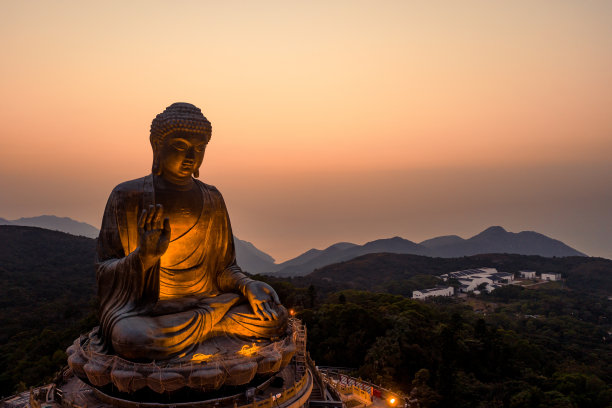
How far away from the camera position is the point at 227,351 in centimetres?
788

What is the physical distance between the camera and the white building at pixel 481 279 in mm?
51344

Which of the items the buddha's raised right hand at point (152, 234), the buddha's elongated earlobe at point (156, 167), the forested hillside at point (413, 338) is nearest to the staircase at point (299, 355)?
the buddha's raised right hand at point (152, 234)

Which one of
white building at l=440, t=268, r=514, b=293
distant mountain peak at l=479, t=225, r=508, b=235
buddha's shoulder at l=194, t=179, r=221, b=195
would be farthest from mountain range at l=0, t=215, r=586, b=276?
buddha's shoulder at l=194, t=179, r=221, b=195

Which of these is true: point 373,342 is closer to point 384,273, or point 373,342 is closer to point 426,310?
point 426,310

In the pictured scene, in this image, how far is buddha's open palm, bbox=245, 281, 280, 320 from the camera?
863 cm

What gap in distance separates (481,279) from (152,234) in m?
55.4

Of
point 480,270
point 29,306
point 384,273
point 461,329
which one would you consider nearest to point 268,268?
Answer: point 384,273

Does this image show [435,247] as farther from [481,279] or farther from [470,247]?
[481,279]

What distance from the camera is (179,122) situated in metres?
8.45

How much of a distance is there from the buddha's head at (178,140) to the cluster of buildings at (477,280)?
3851 centimetres

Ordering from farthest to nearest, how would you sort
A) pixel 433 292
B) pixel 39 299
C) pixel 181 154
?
pixel 433 292, pixel 39 299, pixel 181 154

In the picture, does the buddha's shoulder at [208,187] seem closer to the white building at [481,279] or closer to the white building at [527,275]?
the white building at [481,279]

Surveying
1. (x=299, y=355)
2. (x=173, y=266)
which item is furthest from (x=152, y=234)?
(x=299, y=355)

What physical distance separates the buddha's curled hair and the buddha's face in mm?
111
